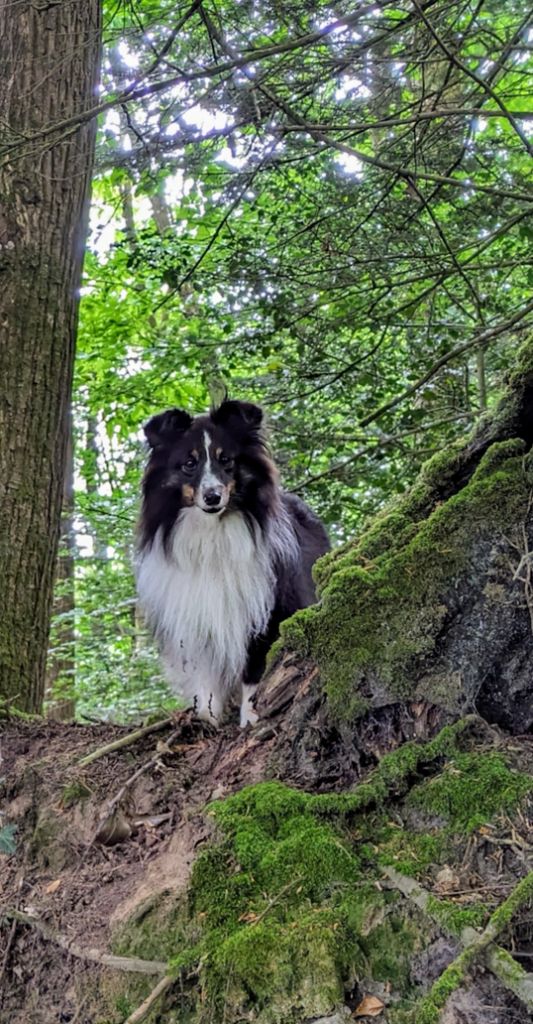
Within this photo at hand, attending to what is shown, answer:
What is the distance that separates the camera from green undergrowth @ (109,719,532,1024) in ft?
5.64

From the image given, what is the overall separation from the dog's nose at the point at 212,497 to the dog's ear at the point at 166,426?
18.3 inches

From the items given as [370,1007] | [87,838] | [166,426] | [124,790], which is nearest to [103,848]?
[87,838]

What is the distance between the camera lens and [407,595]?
2.35 meters

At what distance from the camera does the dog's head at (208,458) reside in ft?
14.9

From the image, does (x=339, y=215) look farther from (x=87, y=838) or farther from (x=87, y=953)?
(x=87, y=953)

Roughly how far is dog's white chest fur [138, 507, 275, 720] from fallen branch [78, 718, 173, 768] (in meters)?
1.17

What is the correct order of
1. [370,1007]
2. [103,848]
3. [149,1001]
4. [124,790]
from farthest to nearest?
[124,790]
[103,848]
[149,1001]
[370,1007]

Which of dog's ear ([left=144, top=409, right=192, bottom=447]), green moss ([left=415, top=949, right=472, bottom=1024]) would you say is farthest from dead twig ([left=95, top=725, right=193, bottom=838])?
dog's ear ([left=144, top=409, right=192, bottom=447])

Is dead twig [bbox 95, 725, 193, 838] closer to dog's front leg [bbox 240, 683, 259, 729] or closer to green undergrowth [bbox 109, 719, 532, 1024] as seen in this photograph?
green undergrowth [bbox 109, 719, 532, 1024]

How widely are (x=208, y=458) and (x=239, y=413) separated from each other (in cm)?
37

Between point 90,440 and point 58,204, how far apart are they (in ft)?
26.0

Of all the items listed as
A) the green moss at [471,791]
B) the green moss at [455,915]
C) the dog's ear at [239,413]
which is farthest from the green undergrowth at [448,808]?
the dog's ear at [239,413]

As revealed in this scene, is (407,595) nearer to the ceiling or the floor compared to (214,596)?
nearer to the ceiling

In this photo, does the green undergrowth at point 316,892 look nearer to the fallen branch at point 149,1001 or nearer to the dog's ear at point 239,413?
the fallen branch at point 149,1001
